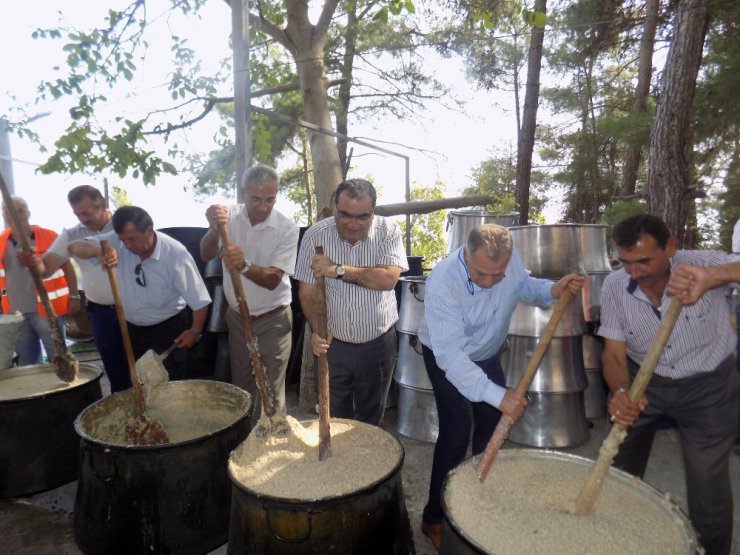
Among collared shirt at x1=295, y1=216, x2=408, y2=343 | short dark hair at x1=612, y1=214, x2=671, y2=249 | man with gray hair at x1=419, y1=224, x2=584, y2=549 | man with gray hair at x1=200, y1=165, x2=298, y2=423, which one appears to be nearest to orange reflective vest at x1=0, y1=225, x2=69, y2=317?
man with gray hair at x1=200, y1=165, x2=298, y2=423

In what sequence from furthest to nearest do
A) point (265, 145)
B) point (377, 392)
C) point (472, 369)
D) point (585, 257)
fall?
point (265, 145) < point (585, 257) < point (377, 392) < point (472, 369)

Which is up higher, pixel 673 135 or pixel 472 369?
pixel 673 135

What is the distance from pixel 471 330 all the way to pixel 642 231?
2.96 ft

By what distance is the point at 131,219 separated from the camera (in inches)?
123

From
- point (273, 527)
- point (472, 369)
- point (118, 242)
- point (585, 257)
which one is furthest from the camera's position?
point (585, 257)

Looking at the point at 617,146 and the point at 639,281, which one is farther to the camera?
the point at 617,146

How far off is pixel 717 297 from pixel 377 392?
6.23ft

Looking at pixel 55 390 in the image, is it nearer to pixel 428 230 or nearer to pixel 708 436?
pixel 708 436

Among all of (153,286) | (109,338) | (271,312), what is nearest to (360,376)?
(271,312)

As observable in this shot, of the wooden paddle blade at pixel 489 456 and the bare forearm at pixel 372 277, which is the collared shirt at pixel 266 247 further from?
the wooden paddle blade at pixel 489 456

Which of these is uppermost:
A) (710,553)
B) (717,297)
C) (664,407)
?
(717,297)

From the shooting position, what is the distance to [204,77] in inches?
192

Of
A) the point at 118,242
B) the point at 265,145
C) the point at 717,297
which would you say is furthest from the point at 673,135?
the point at 118,242

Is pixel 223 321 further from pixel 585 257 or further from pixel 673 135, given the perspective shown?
pixel 673 135
